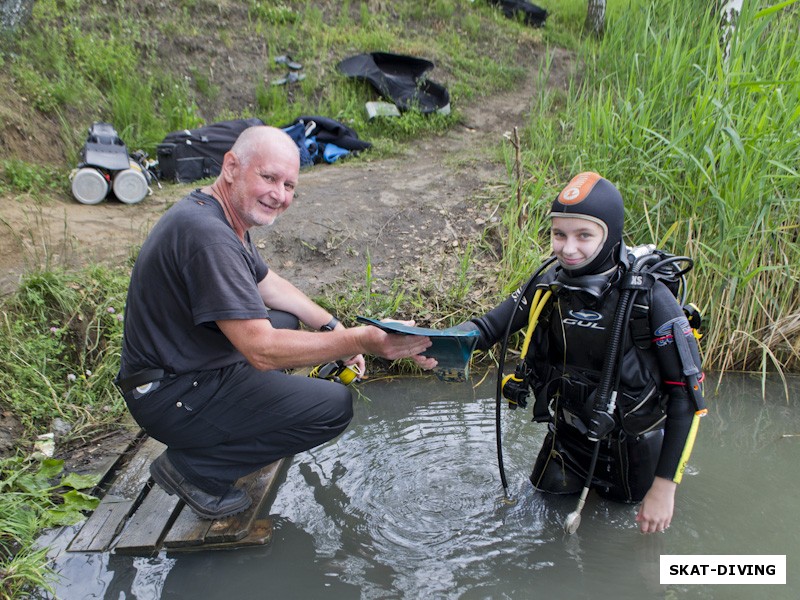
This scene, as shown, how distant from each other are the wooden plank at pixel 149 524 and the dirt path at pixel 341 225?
6.41 ft

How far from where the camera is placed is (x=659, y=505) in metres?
2.35

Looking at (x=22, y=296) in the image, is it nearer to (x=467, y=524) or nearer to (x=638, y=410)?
(x=467, y=524)

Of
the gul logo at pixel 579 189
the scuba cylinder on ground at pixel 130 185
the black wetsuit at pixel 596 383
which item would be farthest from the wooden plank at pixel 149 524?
the scuba cylinder on ground at pixel 130 185

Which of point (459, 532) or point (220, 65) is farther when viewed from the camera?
point (220, 65)

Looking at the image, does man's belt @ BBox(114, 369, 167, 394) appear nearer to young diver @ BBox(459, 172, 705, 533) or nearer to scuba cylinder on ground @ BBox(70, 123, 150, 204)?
young diver @ BBox(459, 172, 705, 533)

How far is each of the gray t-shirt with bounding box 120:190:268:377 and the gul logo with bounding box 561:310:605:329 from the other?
120 cm

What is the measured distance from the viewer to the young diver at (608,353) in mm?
2340

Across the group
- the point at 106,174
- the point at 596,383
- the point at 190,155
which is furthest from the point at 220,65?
the point at 596,383

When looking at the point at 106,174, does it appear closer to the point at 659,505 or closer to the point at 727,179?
the point at 727,179

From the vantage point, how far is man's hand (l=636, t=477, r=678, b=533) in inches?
92.1

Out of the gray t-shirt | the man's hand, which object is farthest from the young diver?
the gray t-shirt

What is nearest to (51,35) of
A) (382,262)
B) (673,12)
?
(382,262)

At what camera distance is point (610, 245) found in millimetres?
2428

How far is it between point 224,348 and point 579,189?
1.56 m
